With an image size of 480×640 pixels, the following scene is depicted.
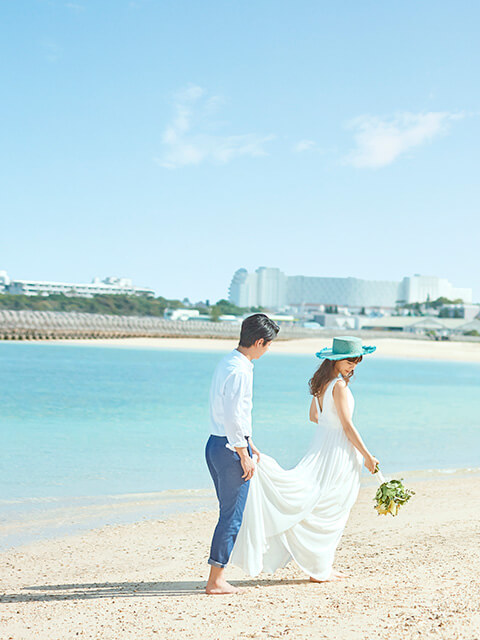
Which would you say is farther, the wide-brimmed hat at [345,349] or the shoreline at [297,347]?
the shoreline at [297,347]

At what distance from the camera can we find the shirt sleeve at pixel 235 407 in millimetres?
3938

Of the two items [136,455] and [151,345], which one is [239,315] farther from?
[136,455]

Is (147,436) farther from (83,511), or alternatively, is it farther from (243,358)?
(243,358)

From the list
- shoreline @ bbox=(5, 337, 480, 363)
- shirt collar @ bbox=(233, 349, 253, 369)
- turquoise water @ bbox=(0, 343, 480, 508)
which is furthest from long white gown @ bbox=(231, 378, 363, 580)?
shoreline @ bbox=(5, 337, 480, 363)

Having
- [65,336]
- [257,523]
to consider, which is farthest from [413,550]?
[65,336]

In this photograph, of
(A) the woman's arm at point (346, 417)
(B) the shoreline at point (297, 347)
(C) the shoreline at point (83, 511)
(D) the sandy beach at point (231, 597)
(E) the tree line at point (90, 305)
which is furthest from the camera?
(E) the tree line at point (90, 305)

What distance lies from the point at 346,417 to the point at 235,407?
0.90 meters

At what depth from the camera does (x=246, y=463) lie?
13.2 feet

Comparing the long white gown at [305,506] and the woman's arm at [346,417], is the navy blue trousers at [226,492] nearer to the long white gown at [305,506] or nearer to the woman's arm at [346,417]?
the long white gown at [305,506]

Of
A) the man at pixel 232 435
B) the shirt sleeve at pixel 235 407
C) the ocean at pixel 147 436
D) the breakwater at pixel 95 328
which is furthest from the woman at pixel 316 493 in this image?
the breakwater at pixel 95 328

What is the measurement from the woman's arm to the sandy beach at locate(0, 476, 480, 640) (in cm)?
80

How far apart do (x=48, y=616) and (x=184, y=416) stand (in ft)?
42.6

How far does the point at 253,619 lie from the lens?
147 inches

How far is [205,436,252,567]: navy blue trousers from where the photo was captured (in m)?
4.05
